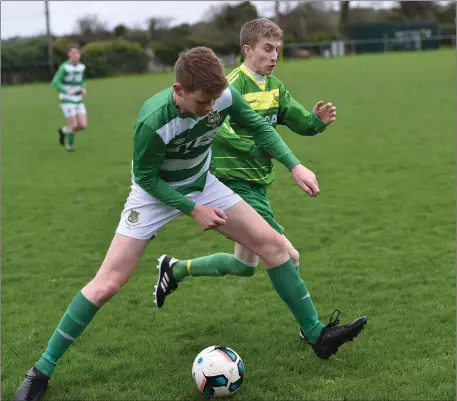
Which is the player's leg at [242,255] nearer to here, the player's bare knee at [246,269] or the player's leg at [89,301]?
the player's bare knee at [246,269]

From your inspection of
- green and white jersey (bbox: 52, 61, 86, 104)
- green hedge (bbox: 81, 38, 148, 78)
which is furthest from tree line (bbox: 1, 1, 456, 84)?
green and white jersey (bbox: 52, 61, 86, 104)

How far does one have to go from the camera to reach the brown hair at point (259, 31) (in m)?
4.23

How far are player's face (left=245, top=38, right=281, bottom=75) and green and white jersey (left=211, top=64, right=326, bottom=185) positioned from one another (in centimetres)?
8

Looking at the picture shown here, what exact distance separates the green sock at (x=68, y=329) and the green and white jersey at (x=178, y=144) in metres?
0.76

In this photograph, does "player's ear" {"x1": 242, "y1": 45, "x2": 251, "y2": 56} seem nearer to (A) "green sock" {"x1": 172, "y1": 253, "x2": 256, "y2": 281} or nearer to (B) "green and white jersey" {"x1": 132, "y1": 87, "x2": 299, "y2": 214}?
(B) "green and white jersey" {"x1": 132, "y1": 87, "x2": 299, "y2": 214}

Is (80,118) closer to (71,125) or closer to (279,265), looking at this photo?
(71,125)

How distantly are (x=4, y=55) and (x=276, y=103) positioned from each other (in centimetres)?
3660

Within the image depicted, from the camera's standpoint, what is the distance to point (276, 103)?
14.5 ft

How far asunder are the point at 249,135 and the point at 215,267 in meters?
1.00

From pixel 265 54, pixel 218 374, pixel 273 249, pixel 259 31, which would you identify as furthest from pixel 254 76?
pixel 218 374

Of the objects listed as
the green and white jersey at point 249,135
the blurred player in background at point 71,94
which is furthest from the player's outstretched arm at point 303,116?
the blurred player in background at point 71,94

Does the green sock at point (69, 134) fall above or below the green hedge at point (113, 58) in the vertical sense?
below

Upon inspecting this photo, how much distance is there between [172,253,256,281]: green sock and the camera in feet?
14.6

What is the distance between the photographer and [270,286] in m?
5.36
